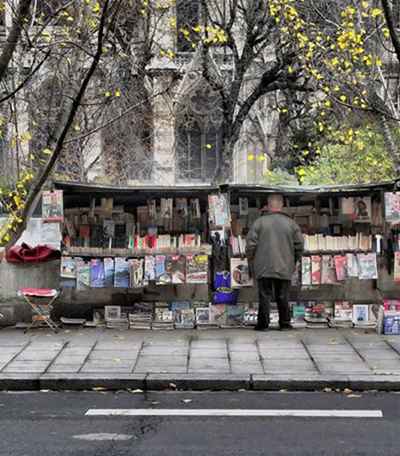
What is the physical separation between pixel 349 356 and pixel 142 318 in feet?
10.2

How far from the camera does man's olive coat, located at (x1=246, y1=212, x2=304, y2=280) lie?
365 inches

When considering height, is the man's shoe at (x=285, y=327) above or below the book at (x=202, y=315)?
below

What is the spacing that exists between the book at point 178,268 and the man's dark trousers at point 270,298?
1.09 m

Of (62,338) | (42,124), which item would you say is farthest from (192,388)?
(42,124)

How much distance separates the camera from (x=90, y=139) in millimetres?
20094

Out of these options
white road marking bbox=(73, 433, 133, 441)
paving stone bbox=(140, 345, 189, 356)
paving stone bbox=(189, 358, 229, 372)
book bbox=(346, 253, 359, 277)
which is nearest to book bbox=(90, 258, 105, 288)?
paving stone bbox=(140, 345, 189, 356)

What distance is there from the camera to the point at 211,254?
32.2 ft

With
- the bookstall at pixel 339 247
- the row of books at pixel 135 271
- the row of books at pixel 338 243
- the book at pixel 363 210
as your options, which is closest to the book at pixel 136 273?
the row of books at pixel 135 271

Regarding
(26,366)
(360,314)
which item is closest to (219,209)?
(360,314)

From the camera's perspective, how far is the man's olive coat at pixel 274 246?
9266 mm

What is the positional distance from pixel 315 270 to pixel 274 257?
844 mm

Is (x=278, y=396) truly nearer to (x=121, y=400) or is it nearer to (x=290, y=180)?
(x=121, y=400)

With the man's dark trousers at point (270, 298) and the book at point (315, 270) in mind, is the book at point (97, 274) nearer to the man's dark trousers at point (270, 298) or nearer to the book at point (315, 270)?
the man's dark trousers at point (270, 298)

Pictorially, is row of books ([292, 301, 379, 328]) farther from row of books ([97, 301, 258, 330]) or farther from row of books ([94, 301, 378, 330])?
row of books ([97, 301, 258, 330])
